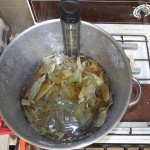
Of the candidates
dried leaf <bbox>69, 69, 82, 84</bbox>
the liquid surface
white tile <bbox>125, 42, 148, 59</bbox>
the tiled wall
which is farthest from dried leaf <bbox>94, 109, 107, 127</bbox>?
the tiled wall

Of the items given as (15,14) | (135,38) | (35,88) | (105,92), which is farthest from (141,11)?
(15,14)

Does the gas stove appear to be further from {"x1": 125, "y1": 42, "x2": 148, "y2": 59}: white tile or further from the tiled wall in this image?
the tiled wall

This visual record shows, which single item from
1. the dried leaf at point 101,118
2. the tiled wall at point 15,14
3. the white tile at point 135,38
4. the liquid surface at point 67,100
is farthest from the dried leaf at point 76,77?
the tiled wall at point 15,14

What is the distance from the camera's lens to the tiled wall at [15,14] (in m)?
0.93

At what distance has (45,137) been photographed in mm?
674

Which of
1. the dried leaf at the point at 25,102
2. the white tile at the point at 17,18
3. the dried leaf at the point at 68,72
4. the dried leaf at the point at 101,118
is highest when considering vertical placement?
the white tile at the point at 17,18

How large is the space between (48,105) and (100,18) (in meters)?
0.28

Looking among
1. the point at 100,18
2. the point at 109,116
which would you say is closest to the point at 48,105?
the point at 109,116

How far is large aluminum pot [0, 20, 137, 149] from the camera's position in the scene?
628mm

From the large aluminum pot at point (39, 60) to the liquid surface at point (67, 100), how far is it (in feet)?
0.08

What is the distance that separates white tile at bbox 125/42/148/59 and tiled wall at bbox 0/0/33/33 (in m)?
0.37

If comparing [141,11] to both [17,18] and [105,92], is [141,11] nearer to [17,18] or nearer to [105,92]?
[105,92]

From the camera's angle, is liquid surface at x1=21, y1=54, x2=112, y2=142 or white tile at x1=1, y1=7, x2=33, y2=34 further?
white tile at x1=1, y1=7, x2=33, y2=34

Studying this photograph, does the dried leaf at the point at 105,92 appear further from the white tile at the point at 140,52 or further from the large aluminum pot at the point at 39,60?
the white tile at the point at 140,52
